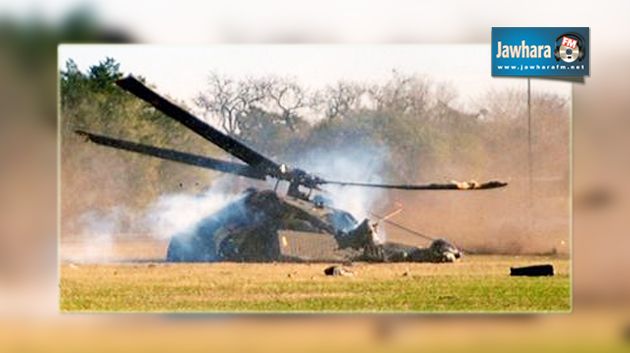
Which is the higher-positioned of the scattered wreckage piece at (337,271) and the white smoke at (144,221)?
the white smoke at (144,221)

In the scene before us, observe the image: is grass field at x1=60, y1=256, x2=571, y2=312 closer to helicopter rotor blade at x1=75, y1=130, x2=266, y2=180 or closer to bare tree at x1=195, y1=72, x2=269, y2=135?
helicopter rotor blade at x1=75, y1=130, x2=266, y2=180

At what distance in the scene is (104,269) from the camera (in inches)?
224

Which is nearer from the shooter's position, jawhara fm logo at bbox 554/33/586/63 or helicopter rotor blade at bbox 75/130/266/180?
jawhara fm logo at bbox 554/33/586/63

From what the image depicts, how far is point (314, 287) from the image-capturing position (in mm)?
5699

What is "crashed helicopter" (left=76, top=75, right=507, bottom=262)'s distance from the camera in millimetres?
5652

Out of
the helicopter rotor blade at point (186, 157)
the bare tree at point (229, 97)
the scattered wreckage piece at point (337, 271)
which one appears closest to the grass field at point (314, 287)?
the scattered wreckage piece at point (337, 271)

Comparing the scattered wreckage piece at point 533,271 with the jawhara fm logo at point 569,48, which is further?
the scattered wreckage piece at point 533,271

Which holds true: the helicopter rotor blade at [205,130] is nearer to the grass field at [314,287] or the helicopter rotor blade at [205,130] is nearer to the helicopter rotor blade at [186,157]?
the helicopter rotor blade at [186,157]

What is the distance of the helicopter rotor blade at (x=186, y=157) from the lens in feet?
18.6

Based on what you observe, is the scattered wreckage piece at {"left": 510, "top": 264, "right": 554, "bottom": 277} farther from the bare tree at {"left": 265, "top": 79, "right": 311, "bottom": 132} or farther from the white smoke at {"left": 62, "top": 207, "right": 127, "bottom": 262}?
the white smoke at {"left": 62, "top": 207, "right": 127, "bottom": 262}

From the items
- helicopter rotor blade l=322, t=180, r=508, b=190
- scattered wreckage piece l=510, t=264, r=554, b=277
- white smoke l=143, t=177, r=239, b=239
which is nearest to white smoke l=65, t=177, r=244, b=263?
white smoke l=143, t=177, r=239, b=239

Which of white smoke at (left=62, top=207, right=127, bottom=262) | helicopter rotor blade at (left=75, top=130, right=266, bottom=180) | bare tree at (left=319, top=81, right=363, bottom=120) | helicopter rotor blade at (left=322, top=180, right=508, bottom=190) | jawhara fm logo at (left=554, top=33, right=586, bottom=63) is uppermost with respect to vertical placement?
jawhara fm logo at (left=554, top=33, right=586, bottom=63)

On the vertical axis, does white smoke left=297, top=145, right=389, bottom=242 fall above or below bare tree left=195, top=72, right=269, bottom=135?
below

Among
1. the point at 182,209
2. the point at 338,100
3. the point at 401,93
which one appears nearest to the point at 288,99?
the point at 338,100
